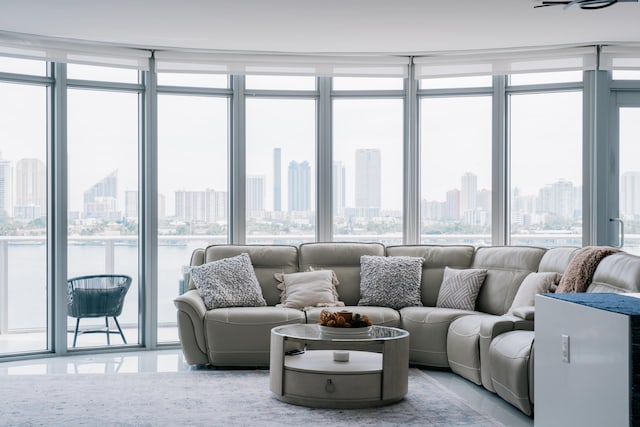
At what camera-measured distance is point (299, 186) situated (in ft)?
23.8

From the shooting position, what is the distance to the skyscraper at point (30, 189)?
6.37 metres

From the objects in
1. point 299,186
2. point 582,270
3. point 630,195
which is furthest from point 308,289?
point 630,195

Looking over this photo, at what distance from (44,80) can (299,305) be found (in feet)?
9.53

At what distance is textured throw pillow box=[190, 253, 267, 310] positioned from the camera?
6.03 meters

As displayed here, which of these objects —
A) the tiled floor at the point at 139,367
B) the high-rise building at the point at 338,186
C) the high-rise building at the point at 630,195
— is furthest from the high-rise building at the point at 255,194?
the high-rise building at the point at 630,195

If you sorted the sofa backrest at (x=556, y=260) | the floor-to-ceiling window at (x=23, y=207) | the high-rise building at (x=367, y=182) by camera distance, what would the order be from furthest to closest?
the high-rise building at (x=367, y=182) < the floor-to-ceiling window at (x=23, y=207) < the sofa backrest at (x=556, y=260)

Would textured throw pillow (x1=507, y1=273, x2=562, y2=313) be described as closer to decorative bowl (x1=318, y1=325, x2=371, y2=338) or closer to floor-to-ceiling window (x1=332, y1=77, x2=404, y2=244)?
decorative bowl (x1=318, y1=325, x2=371, y2=338)

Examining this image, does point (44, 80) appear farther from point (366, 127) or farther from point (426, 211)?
point (426, 211)

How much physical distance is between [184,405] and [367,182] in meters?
3.28

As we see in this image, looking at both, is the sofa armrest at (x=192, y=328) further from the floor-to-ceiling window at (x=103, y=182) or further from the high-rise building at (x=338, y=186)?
the high-rise building at (x=338, y=186)

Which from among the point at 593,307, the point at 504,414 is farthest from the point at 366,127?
the point at 593,307

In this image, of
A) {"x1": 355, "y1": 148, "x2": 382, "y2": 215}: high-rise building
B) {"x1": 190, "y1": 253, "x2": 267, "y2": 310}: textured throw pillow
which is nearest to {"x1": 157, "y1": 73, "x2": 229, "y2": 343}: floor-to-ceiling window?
{"x1": 190, "y1": 253, "x2": 267, "y2": 310}: textured throw pillow

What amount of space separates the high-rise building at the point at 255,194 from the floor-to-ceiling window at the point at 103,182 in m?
1.05

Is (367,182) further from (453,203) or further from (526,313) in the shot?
(526,313)
